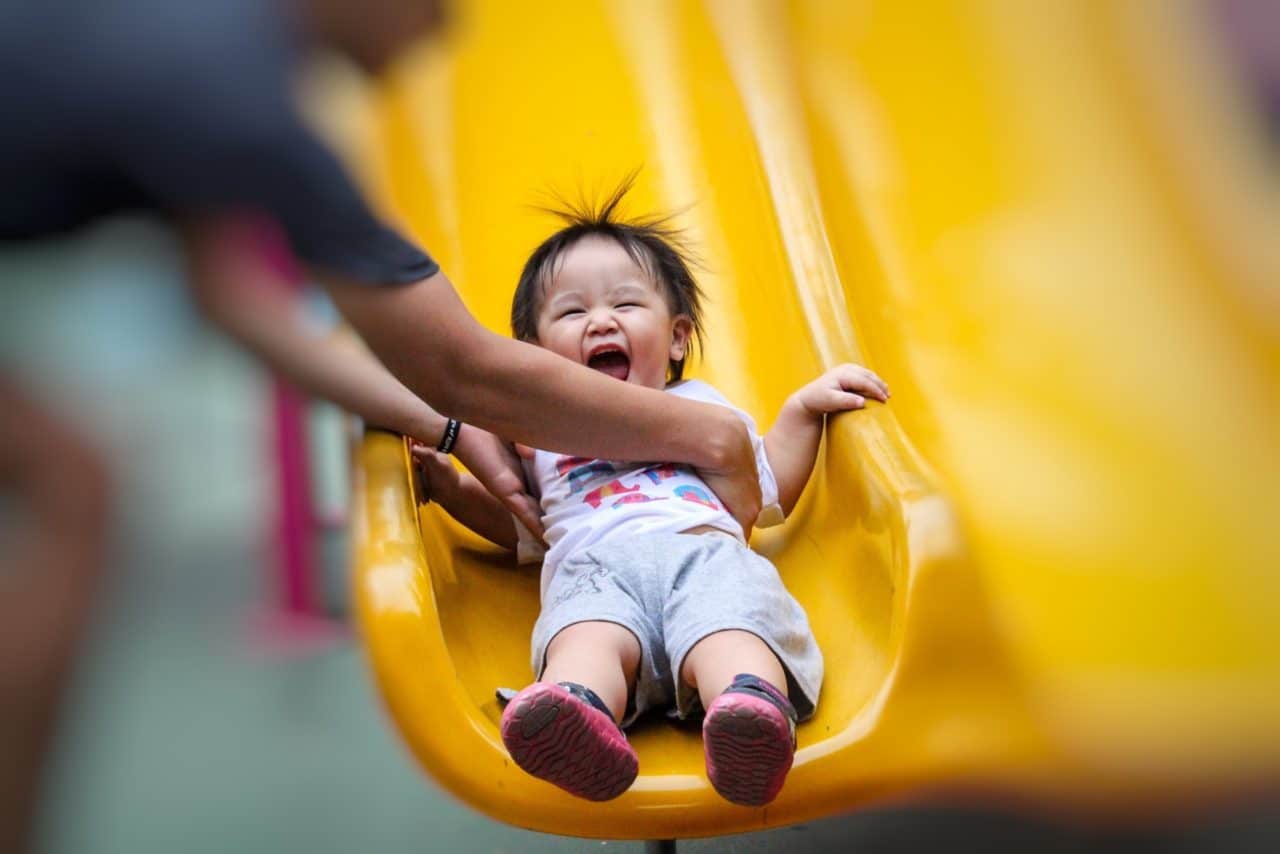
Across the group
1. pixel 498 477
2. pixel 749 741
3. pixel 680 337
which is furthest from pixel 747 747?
pixel 680 337

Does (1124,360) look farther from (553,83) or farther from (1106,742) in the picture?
(553,83)

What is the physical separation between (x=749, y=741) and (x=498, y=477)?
415 mm

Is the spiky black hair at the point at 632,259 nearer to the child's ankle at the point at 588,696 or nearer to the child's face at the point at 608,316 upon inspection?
the child's face at the point at 608,316

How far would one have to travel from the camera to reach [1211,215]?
1159 mm

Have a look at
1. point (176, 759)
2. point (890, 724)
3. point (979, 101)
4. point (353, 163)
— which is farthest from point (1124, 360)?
point (176, 759)

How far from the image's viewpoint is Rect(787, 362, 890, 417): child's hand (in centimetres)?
100

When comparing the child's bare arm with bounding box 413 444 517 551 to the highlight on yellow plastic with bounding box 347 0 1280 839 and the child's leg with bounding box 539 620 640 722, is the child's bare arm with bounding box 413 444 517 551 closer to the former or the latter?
the highlight on yellow plastic with bounding box 347 0 1280 839

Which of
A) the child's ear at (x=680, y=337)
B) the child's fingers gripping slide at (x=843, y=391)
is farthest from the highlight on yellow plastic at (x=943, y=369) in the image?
the child's ear at (x=680, y=337)

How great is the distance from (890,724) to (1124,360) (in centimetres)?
47

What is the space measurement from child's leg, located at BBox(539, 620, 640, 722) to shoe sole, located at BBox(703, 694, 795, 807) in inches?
3.6

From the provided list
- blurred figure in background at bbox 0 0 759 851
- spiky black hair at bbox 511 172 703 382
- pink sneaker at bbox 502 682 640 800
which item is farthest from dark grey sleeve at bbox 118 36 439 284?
spiky black hair at bbox 511 172 703 382

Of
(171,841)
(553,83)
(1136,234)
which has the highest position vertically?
(553,83)

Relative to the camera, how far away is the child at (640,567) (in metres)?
0.66

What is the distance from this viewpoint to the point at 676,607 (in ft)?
2.70
